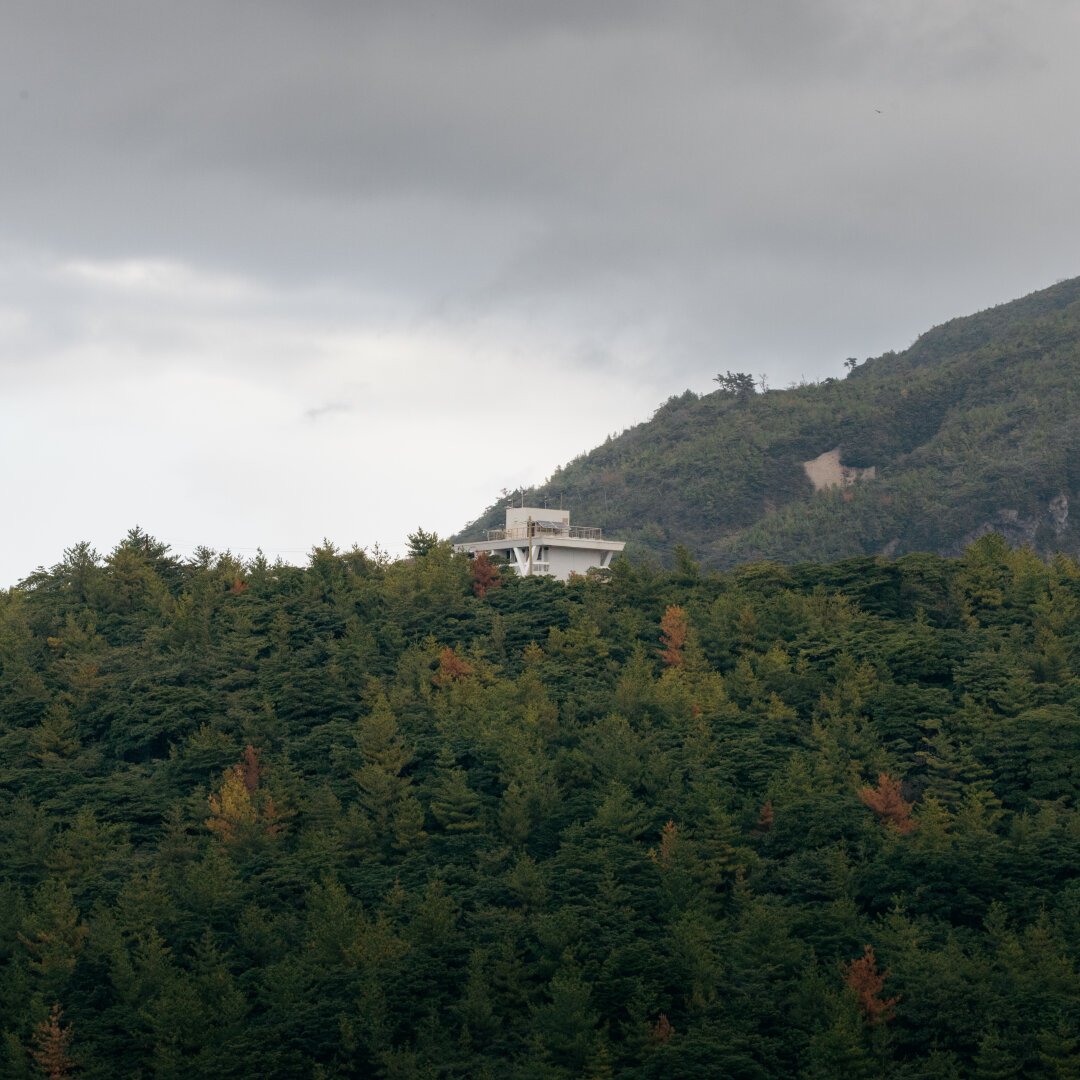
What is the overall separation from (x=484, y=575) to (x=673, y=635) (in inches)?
412

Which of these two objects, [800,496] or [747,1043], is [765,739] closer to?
[747,1043]

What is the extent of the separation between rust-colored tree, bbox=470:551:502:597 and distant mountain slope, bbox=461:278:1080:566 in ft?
235

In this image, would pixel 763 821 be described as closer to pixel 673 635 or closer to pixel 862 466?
pixel 673 635

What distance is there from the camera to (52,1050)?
44.3m

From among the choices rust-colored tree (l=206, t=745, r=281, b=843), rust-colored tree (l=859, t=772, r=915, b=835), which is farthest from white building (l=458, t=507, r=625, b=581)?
rust-colored tree (l=859, t=772, r=915, b=835)

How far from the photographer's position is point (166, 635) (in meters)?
67.0

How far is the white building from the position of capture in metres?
84.2

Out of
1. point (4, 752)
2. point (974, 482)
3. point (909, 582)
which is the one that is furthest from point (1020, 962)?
point (974, 482)

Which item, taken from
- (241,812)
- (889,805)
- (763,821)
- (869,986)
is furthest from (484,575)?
(869,986)

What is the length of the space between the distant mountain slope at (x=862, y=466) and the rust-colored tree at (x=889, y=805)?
90618mm

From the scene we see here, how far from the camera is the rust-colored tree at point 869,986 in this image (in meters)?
43.8

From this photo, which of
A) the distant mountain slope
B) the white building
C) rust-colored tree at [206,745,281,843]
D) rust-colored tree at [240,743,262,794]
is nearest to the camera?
rust-colored tree at [206,745,281,843]

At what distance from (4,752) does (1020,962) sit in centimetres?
3171

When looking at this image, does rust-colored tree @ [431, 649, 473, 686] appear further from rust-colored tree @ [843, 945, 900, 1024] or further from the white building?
rust-colored tree @ [843, 945, 900, 1024]
